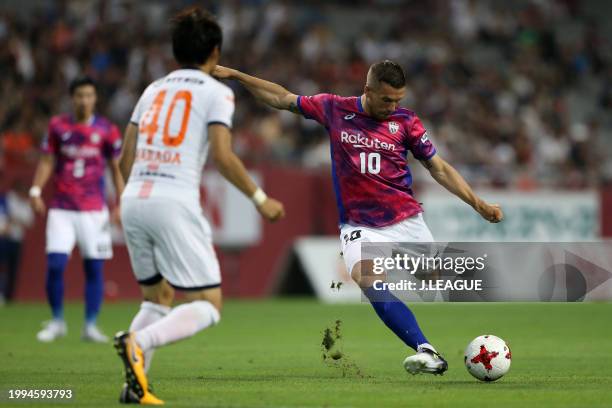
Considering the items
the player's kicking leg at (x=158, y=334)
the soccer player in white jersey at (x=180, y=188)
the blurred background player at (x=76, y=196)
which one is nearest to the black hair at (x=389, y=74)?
the soccer player in white jersey at (x=180, y=188)

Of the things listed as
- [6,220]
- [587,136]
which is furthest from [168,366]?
[587,136]

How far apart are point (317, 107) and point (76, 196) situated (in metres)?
4.95

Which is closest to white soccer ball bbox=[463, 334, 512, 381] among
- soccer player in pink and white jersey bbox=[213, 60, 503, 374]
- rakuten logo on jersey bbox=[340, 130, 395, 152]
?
soccer player in pink and white jersey bbox=[213, 60, 503, 374]

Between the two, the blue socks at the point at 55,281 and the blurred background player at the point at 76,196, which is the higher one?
the blurred background player at the point at 76,196

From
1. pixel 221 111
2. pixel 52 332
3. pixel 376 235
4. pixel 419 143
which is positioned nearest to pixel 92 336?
pixel 52 332

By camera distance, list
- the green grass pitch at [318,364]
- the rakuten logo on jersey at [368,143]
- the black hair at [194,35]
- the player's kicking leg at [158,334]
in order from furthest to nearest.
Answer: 1. the rakuten logo on jersey at [368,143]
2. the green grass pitch at [318,364]
3. the black hair at [194,35]
4. the player's kicking leg at [158,334]

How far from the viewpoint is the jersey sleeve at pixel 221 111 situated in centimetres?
690

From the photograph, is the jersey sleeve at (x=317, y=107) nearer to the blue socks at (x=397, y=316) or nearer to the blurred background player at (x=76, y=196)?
the blue socks at (x=397, y=316)

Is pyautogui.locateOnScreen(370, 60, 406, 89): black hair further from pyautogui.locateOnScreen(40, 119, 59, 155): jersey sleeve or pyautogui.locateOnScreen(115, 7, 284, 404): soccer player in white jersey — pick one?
pyautogui.locateOnScreen(40, 119, 59, 155): jersey sleeve

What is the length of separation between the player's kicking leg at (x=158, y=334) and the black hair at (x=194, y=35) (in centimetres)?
143

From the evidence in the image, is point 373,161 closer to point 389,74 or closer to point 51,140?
point 389,74

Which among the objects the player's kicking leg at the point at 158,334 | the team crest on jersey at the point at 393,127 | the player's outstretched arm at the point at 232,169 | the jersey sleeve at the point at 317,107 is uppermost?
the jersey sleeve at the point at 317,107

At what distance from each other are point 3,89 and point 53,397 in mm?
14495

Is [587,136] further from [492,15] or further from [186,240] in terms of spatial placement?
[186,240]
